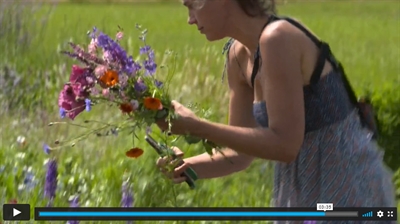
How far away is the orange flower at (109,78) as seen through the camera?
201 centimetres

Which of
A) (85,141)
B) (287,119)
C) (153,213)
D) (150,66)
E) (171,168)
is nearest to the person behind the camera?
(287,119)

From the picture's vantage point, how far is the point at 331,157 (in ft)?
7.07

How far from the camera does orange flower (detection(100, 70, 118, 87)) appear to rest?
2.01m

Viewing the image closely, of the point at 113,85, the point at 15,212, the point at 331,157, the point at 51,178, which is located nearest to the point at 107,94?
the point at 113,85

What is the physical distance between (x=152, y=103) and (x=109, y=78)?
12cm

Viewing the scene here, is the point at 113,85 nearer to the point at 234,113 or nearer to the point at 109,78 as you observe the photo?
the point at 109,78

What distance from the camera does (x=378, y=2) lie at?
18.8 metres

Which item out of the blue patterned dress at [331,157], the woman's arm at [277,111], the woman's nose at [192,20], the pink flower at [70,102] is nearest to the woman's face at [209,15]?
the woman's nose at [192,20]

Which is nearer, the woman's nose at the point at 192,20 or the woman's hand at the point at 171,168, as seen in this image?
the woman's nose at the point at 192,20

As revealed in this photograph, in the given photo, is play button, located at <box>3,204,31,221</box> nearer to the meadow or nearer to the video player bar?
the video player bar

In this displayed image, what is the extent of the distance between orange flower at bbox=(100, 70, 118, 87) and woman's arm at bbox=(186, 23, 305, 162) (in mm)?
222

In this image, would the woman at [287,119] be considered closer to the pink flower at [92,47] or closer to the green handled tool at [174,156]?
the green handled tool at [174,156]

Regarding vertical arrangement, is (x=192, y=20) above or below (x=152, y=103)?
above

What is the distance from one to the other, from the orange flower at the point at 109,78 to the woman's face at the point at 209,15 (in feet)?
0.76
